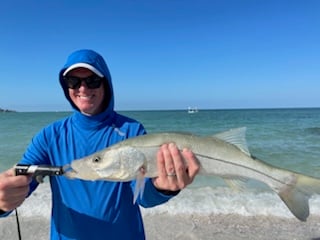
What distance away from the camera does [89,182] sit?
225cm

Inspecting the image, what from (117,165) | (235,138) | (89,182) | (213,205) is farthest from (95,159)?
(213,205)

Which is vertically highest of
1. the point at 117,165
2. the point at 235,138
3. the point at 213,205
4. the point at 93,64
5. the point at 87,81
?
the point at 93,64

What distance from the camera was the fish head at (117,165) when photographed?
2.03 m

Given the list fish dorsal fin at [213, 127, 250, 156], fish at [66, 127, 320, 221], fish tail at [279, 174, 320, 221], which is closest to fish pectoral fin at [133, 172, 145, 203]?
fish at [66, 127, 320, 221]

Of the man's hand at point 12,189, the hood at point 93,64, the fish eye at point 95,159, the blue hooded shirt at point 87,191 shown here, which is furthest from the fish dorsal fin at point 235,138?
the man's hand at point 12,189

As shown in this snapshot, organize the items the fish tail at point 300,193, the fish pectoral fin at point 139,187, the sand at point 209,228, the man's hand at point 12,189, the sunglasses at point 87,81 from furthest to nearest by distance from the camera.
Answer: the sand at point 209,228, the sunglasses at point 87,81, the fish tail at point 300,193, the fish pectoral fin at point 139,187, the man's hand at point 12,189

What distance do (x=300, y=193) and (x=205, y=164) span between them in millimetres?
681

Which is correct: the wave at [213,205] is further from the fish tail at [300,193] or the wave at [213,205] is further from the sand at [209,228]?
the fish tail at [300,193]

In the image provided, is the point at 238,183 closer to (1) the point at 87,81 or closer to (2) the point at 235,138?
(2) the point at 235,138

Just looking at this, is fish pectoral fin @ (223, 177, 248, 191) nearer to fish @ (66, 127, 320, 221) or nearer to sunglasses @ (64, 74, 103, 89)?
fish @ (66, 127, 320, 221)

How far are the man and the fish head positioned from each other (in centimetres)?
14

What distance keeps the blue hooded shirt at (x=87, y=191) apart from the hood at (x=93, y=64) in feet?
0.08

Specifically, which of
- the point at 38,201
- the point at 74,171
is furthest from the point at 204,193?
the point at 74,171

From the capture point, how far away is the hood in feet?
8.28
